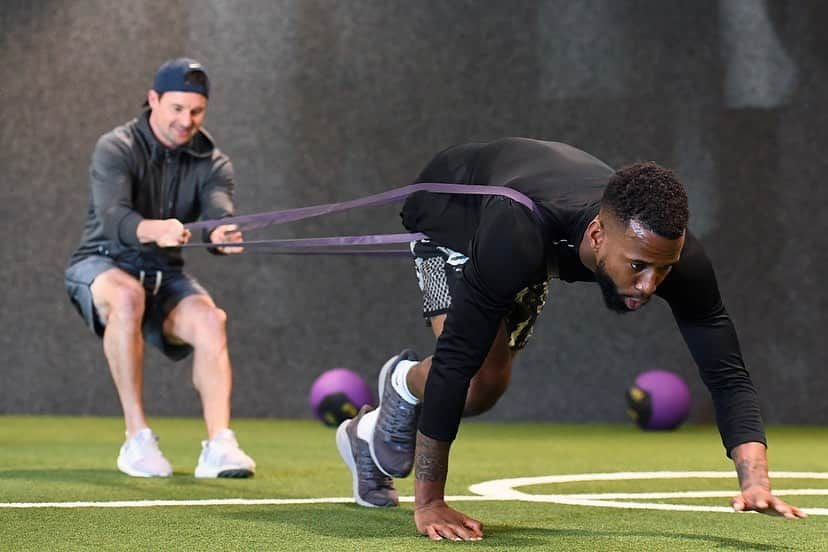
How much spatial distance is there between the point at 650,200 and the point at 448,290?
2.54ft

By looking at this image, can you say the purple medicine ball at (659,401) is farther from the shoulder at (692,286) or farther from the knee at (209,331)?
the shoulder at (692,286)

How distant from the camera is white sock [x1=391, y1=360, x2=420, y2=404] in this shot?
3041 millimetres

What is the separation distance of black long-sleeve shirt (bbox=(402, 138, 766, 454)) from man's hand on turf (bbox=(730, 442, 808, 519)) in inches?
1.3

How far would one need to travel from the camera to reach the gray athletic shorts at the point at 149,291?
4.12m

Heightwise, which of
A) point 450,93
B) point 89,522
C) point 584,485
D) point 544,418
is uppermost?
point 450,93

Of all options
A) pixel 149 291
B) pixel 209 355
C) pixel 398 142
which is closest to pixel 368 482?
pixel 209 355

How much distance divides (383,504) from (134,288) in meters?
1.28

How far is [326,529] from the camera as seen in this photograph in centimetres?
270

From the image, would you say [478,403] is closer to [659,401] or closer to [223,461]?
[223,461]

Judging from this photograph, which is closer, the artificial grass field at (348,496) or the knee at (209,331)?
the artificial grass field at (348,496)

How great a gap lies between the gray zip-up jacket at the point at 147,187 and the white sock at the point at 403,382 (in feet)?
3.93

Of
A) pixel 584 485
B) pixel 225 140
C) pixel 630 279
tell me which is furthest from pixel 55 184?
pixel 630 279

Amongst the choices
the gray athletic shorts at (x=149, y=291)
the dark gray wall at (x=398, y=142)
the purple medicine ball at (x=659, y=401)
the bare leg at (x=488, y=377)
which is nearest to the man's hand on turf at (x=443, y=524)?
the bare leg at (x=488, y=377)

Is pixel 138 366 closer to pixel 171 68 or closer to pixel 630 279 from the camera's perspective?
pixel 171 68
